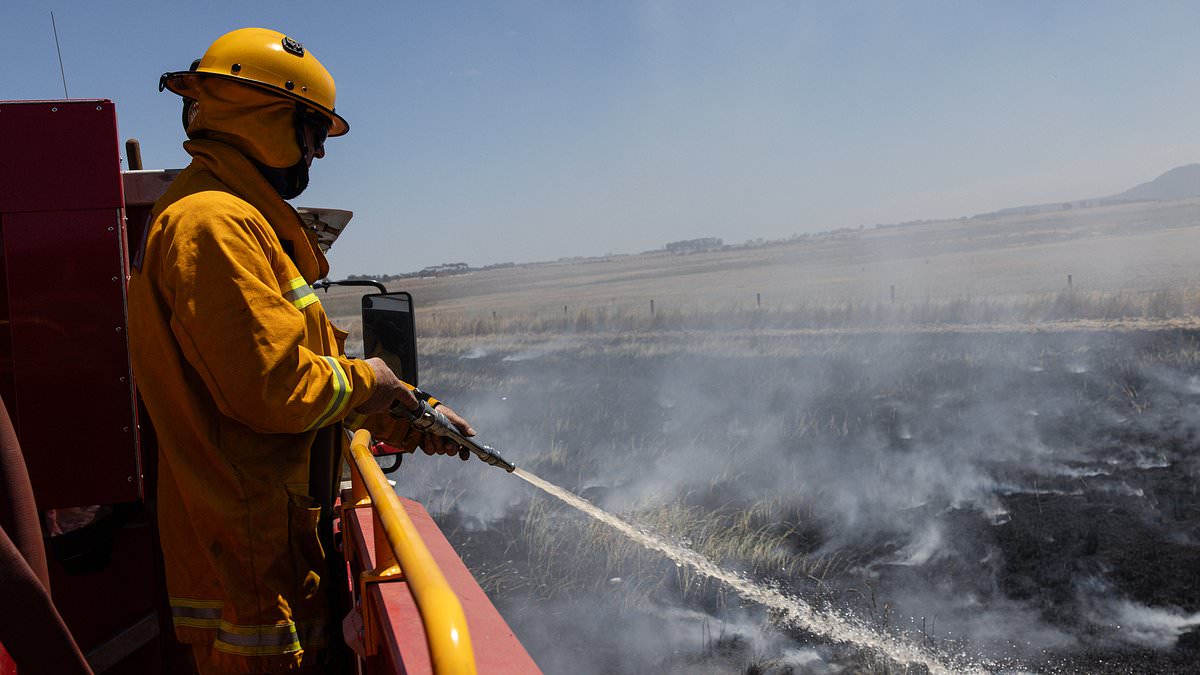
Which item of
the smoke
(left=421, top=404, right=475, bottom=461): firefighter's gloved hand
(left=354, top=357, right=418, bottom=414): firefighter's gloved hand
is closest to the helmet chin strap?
(left=354, top=357, right=418, bottom=414): firefighter's gloved hand

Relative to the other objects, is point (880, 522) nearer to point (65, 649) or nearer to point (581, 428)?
point (581, 428)

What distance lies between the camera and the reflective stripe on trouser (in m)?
1.85

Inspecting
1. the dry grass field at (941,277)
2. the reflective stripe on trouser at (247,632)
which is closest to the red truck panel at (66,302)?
the reflective stripe on trouser at (247,632)

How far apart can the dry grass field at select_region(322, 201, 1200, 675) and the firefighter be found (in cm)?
347

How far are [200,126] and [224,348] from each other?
2.32ft

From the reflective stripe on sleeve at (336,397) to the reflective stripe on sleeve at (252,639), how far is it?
18.9 inches

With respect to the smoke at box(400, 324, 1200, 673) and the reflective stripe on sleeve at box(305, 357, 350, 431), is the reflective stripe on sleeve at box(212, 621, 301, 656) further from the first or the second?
the smoke at box(400, 324, 1200, 673)

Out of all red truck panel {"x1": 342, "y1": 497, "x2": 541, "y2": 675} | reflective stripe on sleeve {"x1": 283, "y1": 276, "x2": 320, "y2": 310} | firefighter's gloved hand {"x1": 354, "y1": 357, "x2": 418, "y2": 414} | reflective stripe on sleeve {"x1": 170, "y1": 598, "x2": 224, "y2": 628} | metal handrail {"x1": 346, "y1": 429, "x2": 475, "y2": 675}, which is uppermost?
reflective stripe on sleeve {"x1": 283, "y1": 276, "x2": 320, "y2": 310}

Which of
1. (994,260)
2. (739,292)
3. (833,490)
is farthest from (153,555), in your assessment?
(994,260)

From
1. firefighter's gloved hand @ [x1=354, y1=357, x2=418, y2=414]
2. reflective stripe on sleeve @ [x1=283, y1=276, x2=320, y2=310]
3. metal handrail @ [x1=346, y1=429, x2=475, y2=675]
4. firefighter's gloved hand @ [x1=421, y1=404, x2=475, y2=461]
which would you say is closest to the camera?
metal handrail @ [x1=346, y1=429, x2=475, y2=675]

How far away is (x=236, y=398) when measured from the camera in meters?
1.67

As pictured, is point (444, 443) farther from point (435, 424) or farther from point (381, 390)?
point (381, 390)

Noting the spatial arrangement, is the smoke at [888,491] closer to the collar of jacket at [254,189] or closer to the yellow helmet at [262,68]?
the collar of jacket at [254,189]

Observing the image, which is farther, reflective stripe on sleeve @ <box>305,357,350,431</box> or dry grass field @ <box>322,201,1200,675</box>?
dry grass field @ <box>322,201,1200,675</box>
